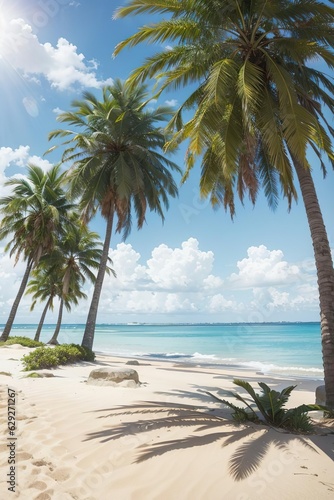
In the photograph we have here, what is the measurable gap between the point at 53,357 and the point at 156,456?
969 centimetres

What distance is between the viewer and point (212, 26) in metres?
7.68

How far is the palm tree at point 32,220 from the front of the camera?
74.4 feet

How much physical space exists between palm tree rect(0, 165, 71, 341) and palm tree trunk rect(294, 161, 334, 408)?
735 inches

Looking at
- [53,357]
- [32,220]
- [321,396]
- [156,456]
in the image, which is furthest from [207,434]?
[32,220]

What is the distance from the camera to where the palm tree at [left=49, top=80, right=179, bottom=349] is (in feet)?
55.5

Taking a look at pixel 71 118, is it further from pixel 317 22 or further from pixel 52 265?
pixel 317 22

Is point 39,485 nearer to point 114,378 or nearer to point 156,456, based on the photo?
point 156,456

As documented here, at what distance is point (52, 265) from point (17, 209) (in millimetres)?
5604

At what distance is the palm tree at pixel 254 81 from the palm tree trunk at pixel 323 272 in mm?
17

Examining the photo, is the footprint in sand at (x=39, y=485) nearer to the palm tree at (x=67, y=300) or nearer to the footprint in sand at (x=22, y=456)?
the footprint in sand at (x=22, y=456)

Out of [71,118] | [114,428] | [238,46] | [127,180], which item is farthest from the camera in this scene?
[71,118]

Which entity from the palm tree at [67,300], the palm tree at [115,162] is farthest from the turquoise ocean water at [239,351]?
the palm tree at [115,162]

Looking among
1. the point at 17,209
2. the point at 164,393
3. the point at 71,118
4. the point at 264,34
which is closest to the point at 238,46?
the point at 264,34
